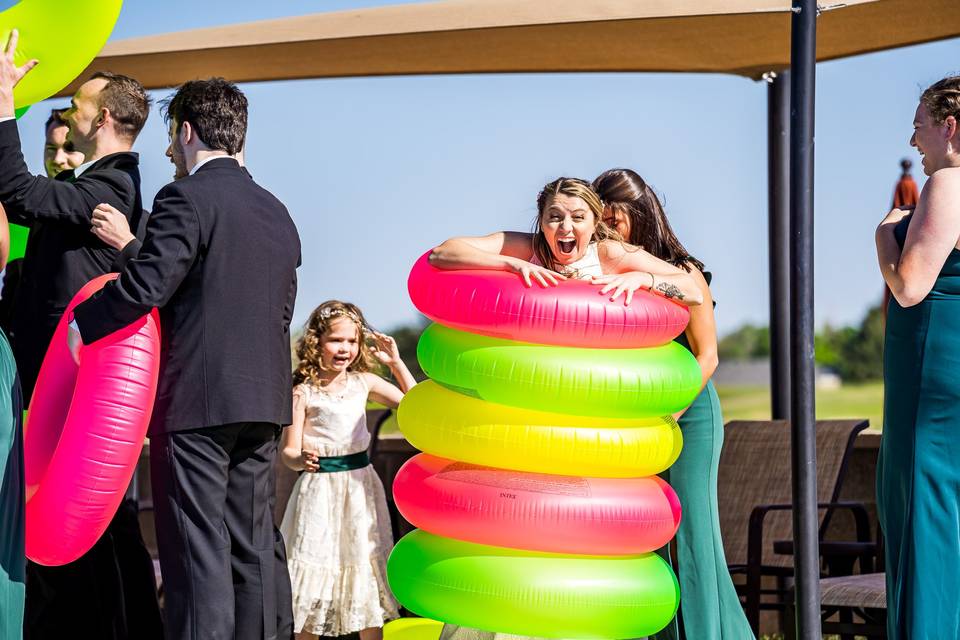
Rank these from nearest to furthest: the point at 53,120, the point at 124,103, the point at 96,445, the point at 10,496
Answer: the point at 10,496, the point at 96,445, the point at 124,103, the point at 53,120

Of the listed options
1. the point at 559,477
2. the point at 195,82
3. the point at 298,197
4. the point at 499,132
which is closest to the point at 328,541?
the point at 298,197

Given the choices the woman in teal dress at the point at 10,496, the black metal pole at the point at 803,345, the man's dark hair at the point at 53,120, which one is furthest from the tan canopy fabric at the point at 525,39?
the woman in teal dress at the point at 10,496

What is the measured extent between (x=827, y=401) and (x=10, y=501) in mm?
→ 68739

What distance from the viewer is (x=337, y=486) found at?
521 centimetres

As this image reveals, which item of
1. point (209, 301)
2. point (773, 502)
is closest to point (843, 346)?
point (773, 502)

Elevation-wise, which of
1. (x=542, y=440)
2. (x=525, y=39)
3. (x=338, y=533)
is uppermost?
(x=525, y=39)

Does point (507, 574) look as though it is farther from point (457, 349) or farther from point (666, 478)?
point (666, 478)

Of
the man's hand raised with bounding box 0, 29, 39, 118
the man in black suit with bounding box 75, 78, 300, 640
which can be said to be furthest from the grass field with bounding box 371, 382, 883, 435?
the man's hand raised with bounding box 0, 29, 39, 118

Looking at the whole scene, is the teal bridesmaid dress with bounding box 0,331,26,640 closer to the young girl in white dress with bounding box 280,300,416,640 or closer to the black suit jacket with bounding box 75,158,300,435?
the black suit jacket with bounding box 75,158,300,435

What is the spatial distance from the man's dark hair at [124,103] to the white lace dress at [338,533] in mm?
1553

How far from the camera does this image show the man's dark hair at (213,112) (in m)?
3.76

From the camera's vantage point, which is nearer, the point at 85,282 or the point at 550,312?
the point at 550,312

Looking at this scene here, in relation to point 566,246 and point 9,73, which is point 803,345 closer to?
point 566,246

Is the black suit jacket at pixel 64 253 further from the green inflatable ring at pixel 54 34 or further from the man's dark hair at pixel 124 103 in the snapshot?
the green inflatable ring at pixel 54 34
